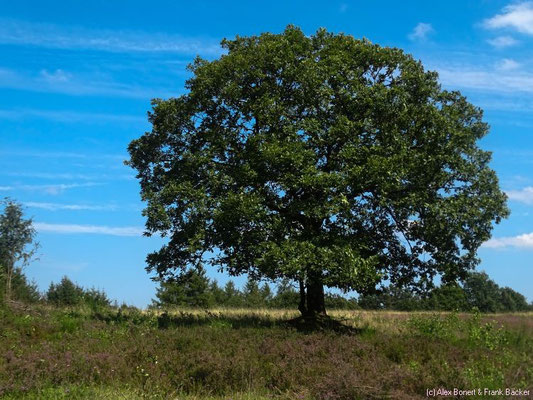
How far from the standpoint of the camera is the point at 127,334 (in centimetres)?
1512

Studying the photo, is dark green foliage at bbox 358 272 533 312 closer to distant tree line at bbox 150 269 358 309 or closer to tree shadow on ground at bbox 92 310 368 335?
distant tree line at bbox 150 269 358 309

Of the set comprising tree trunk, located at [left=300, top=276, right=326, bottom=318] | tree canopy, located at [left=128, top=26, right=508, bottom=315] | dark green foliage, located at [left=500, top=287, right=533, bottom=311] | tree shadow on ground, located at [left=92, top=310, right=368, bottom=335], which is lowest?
dark green foliage, located at [left=500, top=287, right=533, bottom=311]

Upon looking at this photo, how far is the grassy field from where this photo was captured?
9273mm

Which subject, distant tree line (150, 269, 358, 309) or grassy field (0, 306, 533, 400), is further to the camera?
distant tree line (150, 269, 358, 309)

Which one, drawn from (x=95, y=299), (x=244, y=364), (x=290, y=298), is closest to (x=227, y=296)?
(x=290, y=298)

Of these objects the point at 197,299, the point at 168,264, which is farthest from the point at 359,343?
the point at 197,299

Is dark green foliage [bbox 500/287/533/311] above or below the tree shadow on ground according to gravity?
below

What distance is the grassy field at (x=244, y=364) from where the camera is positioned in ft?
30.4

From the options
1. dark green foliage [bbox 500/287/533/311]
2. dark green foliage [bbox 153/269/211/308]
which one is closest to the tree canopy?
dark green foliage [bbox 153/269/211/308]

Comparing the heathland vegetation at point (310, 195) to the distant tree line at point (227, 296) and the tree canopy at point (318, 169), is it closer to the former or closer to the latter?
the tree canopy at point (318, 169)


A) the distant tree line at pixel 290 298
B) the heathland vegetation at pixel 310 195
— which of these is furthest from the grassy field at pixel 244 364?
the distant tree line at pixel 290 298

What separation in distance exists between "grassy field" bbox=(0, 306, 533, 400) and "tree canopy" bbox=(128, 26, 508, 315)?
4488mm

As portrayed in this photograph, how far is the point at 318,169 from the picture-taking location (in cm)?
1977

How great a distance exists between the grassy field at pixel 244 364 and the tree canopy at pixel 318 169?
449cm
